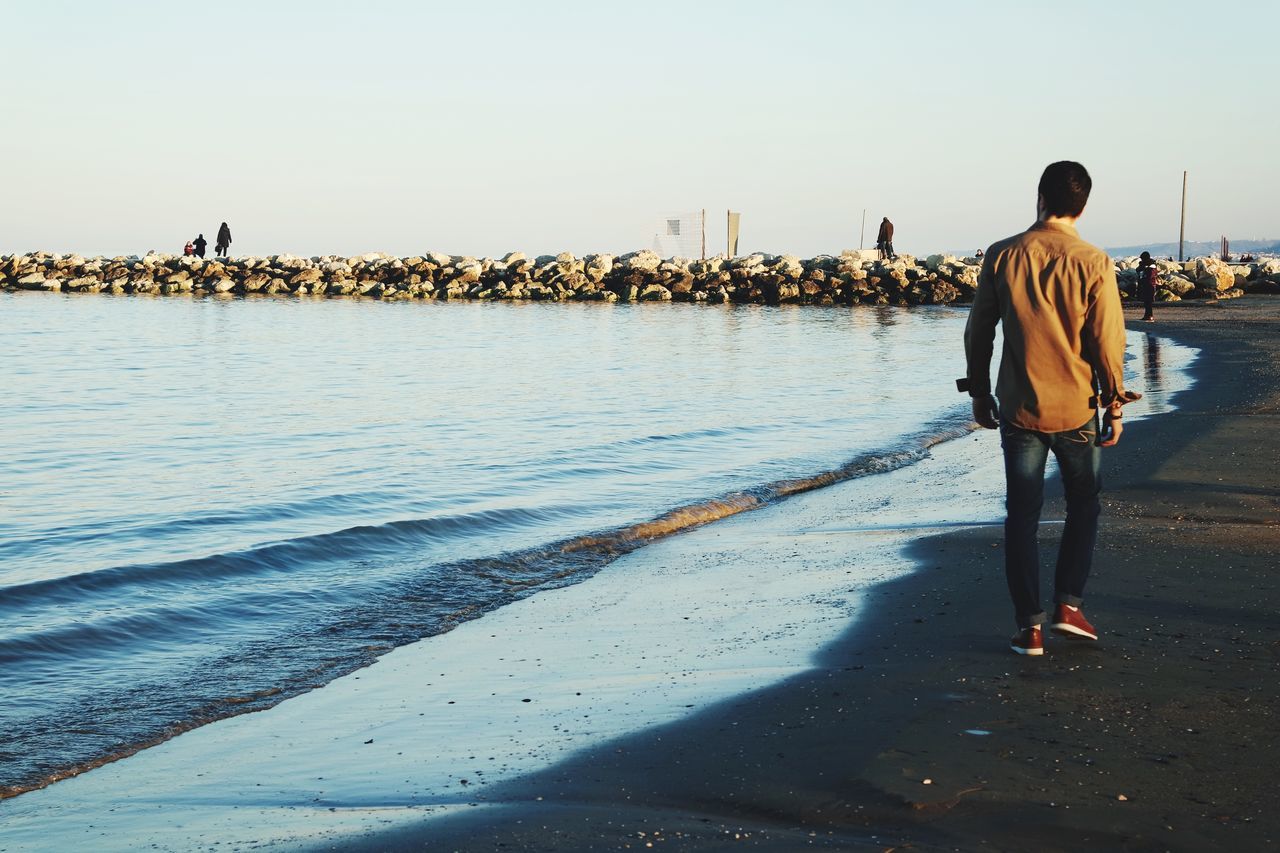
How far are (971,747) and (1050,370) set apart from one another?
162cm

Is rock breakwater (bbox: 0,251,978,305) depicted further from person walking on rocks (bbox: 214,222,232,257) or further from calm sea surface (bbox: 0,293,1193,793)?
calm sea surface (bbox: 0,293,1193,793)

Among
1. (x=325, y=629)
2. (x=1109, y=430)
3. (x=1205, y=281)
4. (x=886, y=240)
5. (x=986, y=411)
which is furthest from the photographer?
(x=886, y=240)

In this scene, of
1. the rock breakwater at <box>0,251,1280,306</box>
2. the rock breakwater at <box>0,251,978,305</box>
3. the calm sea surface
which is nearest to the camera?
the calm sea surface

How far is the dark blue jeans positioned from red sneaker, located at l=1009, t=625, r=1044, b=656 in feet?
0.09

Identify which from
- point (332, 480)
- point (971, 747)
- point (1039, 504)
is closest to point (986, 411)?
point (1039, 504)

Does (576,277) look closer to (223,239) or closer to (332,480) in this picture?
(223,239)

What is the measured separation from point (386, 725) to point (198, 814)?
3.17ft

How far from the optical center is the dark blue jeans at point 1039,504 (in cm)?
497

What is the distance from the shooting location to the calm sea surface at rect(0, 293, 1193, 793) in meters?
6.32

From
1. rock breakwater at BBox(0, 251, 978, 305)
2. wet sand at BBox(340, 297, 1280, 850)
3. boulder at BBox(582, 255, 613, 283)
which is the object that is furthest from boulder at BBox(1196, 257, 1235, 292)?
wet sand at BBox(340, 297, 1280, 850)

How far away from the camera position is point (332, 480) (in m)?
12.0

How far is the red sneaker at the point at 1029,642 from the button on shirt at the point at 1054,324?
81 centimetres

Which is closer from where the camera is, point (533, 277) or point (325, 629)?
point (325, 629)

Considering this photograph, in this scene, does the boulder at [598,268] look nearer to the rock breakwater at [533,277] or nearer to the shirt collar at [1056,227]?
the rock breakwater at [533,277]
